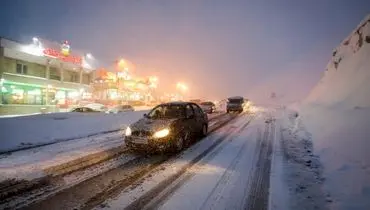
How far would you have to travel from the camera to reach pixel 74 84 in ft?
135

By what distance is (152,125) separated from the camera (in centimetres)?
859

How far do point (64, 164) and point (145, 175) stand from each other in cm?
254

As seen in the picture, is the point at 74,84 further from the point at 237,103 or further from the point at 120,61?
the point at 237,103

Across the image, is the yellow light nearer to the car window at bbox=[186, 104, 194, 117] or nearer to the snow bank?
the snow bank

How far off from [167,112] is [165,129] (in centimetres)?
184

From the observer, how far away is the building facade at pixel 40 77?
29.9 meters

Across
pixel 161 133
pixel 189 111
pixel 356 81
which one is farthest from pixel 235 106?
pixel 161 133

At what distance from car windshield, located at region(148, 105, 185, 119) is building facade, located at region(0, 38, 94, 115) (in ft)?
89.0

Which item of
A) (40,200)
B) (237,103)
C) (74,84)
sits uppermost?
(74,84)

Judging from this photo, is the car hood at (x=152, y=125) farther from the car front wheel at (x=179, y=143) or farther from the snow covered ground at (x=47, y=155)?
the snow covered ground at (x=47, y=155)

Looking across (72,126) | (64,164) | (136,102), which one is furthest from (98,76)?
(64,164)

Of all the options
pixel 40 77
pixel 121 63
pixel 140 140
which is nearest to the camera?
pixel 140 140

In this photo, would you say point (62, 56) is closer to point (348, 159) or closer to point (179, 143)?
point (179, 143)

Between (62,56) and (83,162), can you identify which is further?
(62,56)
